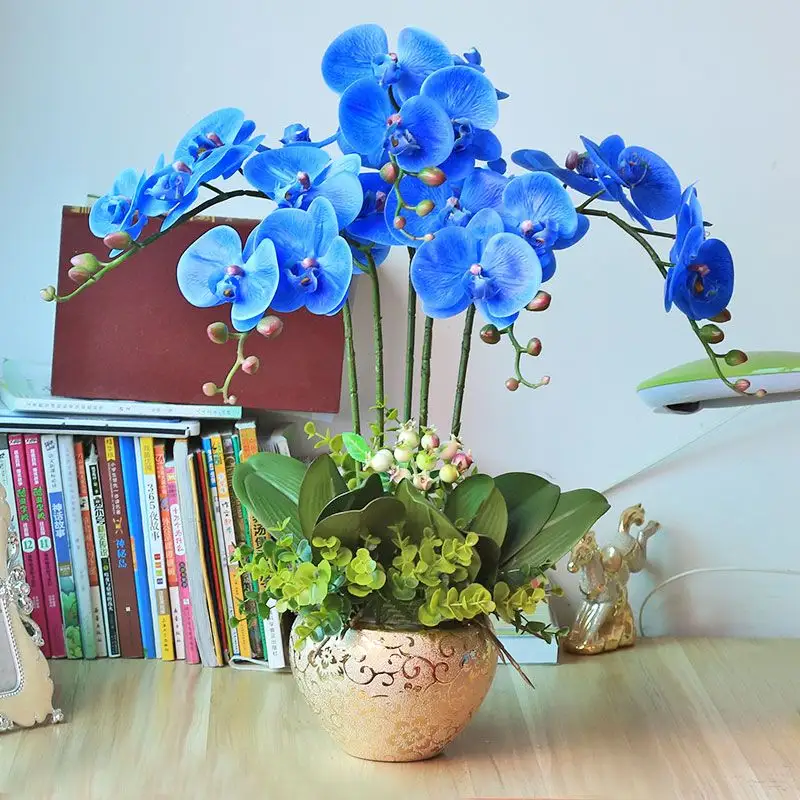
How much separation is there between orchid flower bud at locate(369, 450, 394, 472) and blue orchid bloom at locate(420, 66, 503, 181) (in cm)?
21

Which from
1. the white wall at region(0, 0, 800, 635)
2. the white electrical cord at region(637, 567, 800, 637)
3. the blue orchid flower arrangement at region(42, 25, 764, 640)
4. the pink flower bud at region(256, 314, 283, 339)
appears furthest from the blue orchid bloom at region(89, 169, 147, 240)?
the white electrical cord at region(637, 567, 800, 637)

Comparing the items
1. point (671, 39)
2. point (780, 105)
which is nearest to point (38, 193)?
point (671, 39)

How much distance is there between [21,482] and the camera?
1.07m

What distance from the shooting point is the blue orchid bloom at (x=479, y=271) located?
0.70 m

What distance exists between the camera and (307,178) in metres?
0.75

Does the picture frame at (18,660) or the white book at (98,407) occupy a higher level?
the white book at (98,407)

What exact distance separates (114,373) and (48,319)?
0.19 meters

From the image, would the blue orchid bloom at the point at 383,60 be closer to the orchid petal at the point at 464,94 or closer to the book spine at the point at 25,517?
the orchid petal at the point at 464,94

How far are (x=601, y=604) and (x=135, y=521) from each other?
0.52 m

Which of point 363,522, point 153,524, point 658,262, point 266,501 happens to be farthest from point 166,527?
point 658,262

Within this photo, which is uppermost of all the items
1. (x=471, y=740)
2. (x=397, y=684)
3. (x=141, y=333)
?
(x=141, y=333)

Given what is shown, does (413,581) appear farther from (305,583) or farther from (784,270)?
(784,270)

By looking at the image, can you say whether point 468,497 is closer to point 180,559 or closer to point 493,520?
point 493,520

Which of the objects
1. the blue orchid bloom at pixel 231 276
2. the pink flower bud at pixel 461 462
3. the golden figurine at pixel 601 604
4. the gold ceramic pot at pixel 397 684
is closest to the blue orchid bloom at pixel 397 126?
the blue orchid bloom at pixel 231 276
